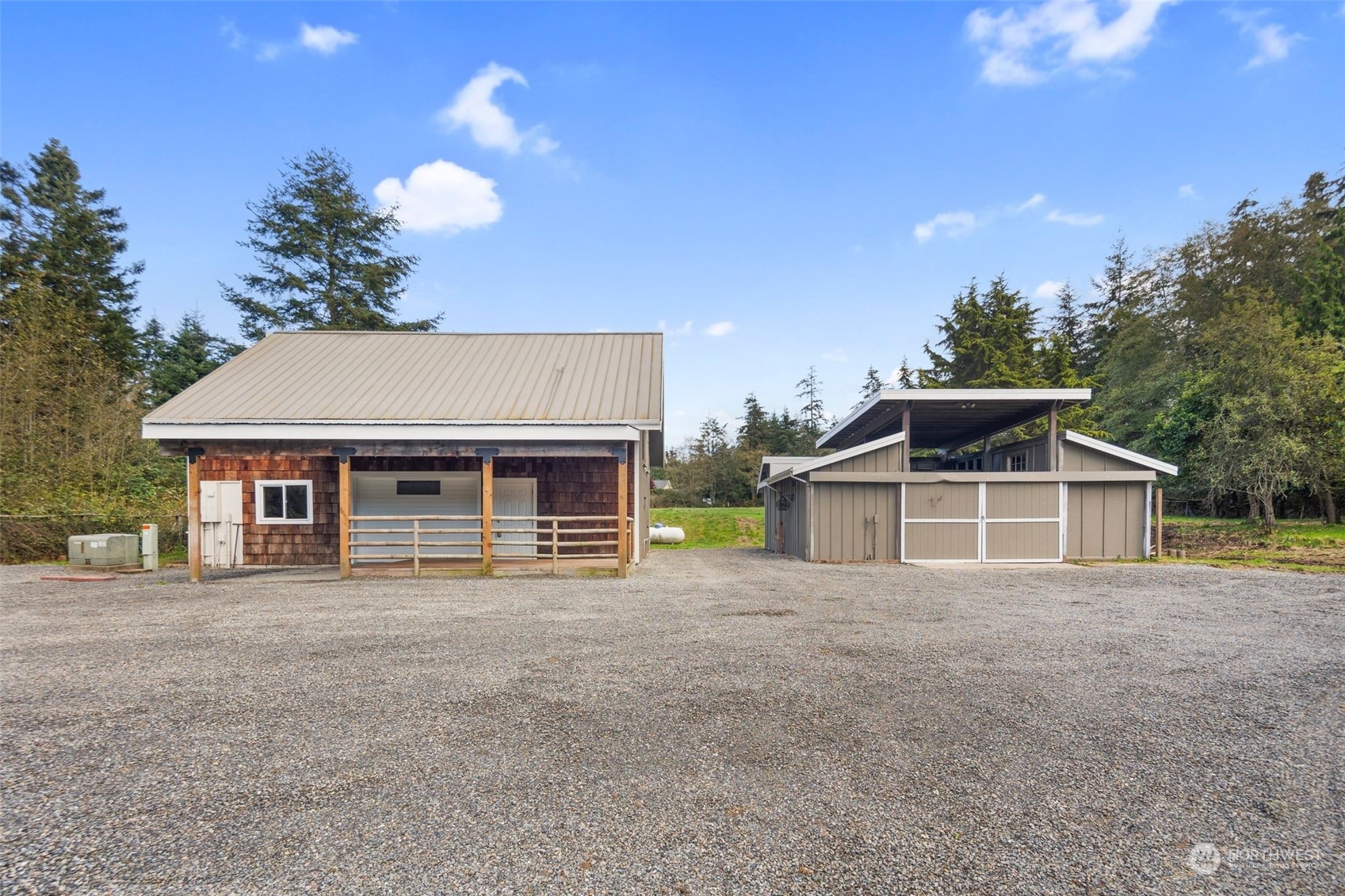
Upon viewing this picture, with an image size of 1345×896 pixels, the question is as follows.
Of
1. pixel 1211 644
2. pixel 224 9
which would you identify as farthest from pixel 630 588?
pixel 224 9

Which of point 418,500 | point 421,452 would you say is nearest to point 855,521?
point 421,452

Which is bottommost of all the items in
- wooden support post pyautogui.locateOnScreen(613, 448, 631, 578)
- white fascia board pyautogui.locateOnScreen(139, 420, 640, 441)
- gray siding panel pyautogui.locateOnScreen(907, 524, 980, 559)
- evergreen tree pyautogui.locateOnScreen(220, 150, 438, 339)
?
gray siding panel pyautogui.locateOnScreen(907, 524, 980, 559)

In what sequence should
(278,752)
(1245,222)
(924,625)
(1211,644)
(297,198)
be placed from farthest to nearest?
(1245,222)
(297,198)
(924,625)
(1211,644)
(278,752)

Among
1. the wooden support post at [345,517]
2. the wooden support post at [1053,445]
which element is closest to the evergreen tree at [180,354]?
the wooden support post at [345,517]

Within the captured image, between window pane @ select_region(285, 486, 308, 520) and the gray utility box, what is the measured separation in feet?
9.55

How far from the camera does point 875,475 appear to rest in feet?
41.0

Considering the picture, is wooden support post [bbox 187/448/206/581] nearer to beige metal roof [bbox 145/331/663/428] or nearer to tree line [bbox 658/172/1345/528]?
beige metal roof [bbox 145/331/663/428]

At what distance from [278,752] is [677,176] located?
18.0 m

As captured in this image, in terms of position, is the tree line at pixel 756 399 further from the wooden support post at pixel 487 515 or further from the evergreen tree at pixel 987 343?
the wooden support post at pixel 487 515

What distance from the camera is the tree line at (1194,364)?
17.6 m

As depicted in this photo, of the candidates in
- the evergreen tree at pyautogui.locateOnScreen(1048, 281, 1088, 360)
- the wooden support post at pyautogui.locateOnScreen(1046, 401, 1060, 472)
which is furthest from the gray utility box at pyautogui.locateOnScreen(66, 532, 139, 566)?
the evergreen tree at pyautogui.locateOnScreen(1048, 281, 1088, 360)

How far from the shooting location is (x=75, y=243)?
77.0ft

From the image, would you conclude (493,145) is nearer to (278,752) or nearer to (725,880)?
(278,752)

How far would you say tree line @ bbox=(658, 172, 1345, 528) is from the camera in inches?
695
